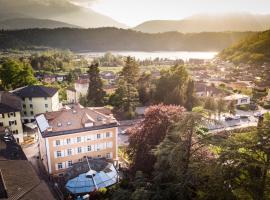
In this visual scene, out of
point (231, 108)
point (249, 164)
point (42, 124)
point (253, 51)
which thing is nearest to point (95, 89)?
point (42, 124)

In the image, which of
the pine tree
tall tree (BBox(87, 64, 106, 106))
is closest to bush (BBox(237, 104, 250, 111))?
the pine tree

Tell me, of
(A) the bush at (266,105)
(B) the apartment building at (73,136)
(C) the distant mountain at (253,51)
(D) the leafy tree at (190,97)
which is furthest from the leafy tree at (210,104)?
(C) the distant mountain at (253,51)

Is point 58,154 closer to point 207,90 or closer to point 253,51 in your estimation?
point 207,90

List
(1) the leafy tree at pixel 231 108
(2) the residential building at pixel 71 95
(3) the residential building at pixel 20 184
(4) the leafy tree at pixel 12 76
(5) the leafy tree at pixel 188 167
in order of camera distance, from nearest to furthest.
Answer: (5) the leafy tree at pixel 188 167 < (3) the residential building at pixel 20 184 < (1) the leafy tree at pixel 231 108 < (4) the leafy tree at pixel 12 76 < (2) the residential building at pixel 71 95

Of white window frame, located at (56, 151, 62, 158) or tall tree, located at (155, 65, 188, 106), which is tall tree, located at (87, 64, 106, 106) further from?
white window frame, located at (56, 151, 62, 158)

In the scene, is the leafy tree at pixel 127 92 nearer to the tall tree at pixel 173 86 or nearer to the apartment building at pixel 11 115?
the tall tree at pixel 173 86

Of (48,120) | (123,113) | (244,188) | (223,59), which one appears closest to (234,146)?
(244,188)
